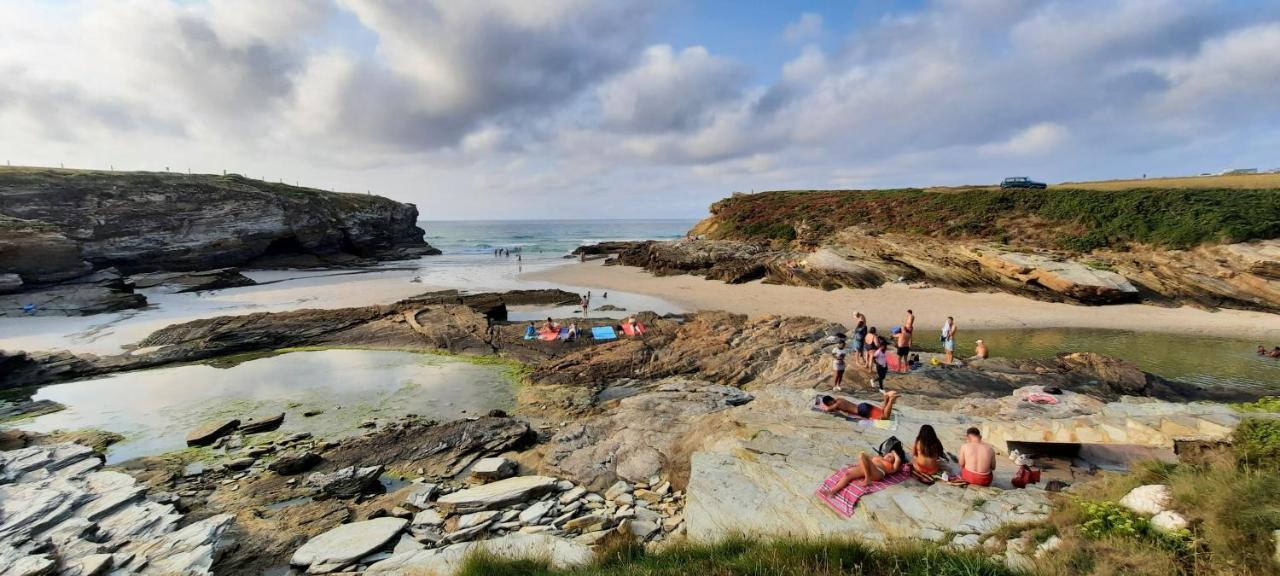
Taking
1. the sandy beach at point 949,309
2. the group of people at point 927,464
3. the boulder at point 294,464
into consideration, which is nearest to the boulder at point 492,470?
the boulder at point 294,464

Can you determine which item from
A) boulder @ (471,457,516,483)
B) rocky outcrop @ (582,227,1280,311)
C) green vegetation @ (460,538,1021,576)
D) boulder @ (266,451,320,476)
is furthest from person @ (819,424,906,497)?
rocky outcrop @ (582,227,1280,311)

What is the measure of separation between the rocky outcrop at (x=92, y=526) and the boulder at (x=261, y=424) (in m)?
2.59

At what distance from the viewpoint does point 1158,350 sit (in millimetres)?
17281

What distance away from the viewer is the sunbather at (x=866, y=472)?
19.8 ft

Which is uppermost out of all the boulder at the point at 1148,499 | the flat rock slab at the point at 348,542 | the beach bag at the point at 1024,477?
the boulder at the point at 1148,499

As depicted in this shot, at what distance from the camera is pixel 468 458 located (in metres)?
9.61

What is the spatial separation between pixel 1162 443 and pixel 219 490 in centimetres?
1514

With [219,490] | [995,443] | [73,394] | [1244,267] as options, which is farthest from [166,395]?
[1244,267]

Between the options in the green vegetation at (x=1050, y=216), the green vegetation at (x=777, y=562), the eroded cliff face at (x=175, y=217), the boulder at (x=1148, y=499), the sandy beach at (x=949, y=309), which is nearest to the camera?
the green vegetation at (x=777, y=562)

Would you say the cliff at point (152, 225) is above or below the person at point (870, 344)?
above

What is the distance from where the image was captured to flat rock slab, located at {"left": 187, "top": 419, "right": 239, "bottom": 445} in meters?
10.6

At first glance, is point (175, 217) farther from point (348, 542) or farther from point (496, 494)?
point (496, 494)

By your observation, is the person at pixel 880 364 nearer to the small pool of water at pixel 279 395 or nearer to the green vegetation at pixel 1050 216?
the small pool of water at pixel 279 395

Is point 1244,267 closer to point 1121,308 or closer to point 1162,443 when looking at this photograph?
point 1121,308
